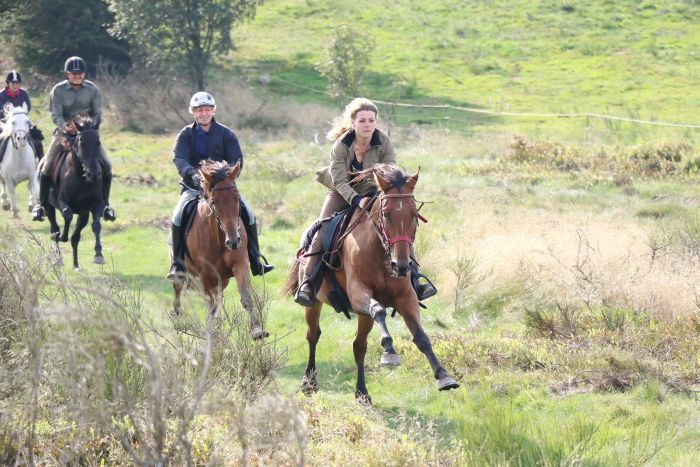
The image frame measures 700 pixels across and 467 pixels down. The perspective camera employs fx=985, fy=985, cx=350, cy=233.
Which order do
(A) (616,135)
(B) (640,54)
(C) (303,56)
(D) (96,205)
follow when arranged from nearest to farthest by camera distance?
1. (D) (96,205)
2. (A) (616,135)
3. (B) (640,54)
4. (C) (303,56)

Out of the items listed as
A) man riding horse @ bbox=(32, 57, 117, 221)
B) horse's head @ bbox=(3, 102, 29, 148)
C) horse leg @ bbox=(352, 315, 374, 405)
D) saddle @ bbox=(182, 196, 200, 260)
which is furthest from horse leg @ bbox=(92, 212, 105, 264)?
horse leg @ bbox=(352, 315, 374, 405)

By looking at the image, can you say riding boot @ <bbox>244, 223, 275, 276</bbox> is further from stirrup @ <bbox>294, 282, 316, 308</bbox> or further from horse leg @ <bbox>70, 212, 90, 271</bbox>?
horse leg @ <bbox>70, 212, 90, 271</bbox>

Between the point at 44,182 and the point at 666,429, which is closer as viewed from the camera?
the point at 666,429

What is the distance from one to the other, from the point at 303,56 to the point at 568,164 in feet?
80.3

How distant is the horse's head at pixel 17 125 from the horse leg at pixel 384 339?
39.5 ft

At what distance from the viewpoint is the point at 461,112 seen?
113 ft

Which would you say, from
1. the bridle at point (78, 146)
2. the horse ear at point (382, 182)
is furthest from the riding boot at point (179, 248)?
the bridle at point (78, 146)

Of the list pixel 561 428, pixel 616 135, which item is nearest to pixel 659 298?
pixel 561 428

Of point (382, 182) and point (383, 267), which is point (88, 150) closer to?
point (383, 267)

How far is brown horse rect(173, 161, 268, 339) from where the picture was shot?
1012 centimetres

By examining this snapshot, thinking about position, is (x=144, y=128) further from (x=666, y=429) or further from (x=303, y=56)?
(x=666, y=429)

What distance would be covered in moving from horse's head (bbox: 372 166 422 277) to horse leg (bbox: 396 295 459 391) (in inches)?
19.1

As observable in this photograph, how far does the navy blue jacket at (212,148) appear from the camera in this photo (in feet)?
37.1

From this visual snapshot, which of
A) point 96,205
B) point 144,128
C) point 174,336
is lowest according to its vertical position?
point 144,128
